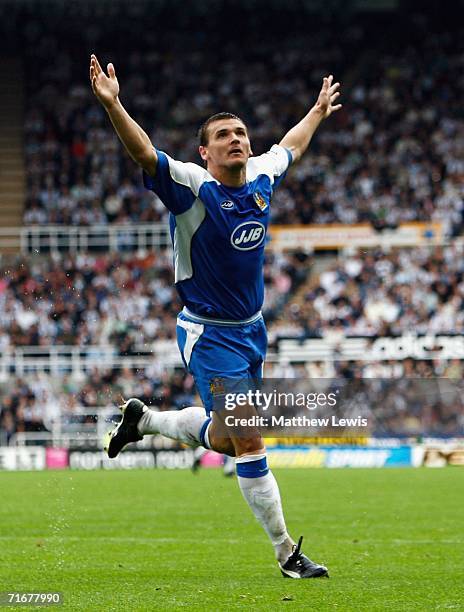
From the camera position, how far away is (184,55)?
132 feet

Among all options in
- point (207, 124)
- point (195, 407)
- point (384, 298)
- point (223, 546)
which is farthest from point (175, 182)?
point (384, 298)

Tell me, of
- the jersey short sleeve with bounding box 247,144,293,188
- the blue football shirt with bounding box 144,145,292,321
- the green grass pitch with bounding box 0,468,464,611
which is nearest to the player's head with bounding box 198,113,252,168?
the blue football shirt with bounding box 144,145,292,321

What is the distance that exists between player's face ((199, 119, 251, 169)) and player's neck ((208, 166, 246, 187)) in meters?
0.05

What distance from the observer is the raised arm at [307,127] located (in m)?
8.74

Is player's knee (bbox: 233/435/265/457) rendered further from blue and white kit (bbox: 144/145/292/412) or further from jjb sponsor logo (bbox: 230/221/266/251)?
jjb sponsor logo (bbox: 230/221/266/251)

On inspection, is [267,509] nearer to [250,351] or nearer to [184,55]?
[250,351]

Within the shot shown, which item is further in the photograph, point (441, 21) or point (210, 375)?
point (441, 21)

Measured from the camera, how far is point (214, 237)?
7570 millimetres

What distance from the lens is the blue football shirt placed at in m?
7.49

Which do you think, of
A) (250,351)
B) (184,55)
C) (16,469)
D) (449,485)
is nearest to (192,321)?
(250,351)

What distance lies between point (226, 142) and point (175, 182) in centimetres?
43

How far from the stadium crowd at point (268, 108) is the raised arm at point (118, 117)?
26.9 meters

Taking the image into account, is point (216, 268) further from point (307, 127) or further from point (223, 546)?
point (223, 546)

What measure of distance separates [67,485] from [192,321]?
13.7 meters
